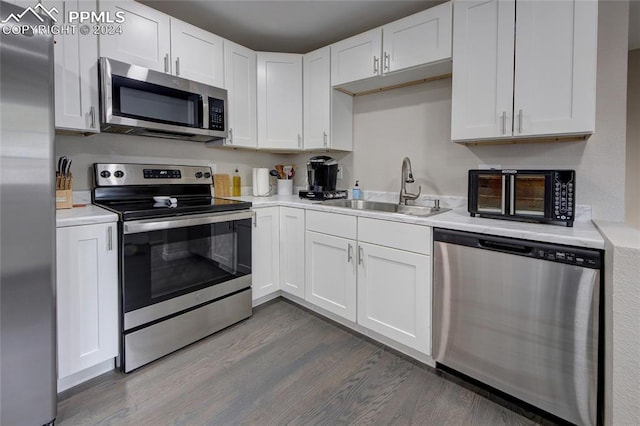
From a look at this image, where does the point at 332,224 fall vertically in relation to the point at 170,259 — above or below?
above

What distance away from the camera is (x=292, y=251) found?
104 inches

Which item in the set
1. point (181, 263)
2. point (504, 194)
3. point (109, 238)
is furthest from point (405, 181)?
point (109, 238)

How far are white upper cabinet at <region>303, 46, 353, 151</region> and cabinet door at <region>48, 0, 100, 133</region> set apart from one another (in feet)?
5.14

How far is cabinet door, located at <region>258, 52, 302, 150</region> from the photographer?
2.85m

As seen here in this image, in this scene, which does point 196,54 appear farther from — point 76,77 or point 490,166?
point 490,166

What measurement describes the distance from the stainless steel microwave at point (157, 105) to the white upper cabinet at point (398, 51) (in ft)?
3.34

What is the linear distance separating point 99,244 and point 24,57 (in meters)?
0.89

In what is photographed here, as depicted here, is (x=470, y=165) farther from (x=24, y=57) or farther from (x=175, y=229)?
(x=24, y=57)

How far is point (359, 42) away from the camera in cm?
243

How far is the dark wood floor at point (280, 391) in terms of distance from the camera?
149 cm

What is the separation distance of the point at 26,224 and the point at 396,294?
6.05 feet

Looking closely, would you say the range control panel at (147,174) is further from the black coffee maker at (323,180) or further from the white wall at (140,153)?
the black coffee maker at (323,180)

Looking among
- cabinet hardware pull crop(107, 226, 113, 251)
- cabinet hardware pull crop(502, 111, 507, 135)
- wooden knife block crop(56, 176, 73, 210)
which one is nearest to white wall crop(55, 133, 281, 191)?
wooden knife block crop(56, 176, 73, 210)

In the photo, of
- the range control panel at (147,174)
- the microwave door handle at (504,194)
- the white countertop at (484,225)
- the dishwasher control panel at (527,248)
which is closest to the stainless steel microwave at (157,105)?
the range control panel at (147,174)
